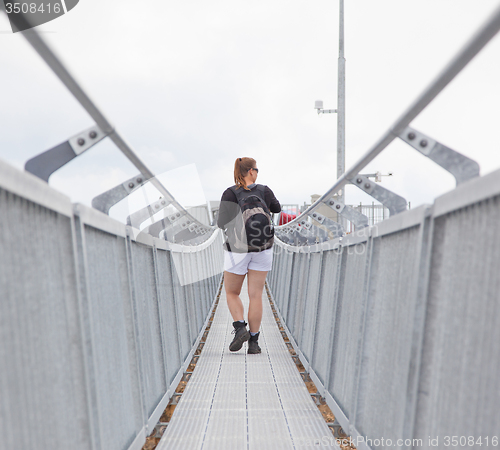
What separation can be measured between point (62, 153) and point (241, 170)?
327cm

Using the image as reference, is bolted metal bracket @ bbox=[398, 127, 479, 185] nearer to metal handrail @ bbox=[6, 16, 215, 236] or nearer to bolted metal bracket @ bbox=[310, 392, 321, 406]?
metal handrail @ bbox=[6, 16, 215, 236]

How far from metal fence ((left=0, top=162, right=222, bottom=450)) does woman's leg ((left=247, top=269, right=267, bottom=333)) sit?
2109mm

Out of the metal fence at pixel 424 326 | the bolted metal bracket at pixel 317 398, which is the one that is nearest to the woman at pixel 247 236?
the bolted metal bracket at pixel 317 398

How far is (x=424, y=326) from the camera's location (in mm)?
1804

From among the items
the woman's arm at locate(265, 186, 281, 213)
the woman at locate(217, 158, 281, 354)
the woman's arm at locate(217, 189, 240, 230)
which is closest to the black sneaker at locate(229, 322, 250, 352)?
the woman at locate(217, 158, 281, 354)

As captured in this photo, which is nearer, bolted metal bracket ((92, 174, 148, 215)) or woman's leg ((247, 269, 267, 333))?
bolted metal bracket ((92, 174, 148, 215))

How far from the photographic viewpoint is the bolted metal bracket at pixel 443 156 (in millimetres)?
1804

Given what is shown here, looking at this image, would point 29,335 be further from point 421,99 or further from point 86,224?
point 421,99

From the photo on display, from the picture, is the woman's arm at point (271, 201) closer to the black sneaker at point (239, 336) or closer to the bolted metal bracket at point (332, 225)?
the bolted metal bracket at point (332, 225)

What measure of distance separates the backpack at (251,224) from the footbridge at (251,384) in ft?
2.99

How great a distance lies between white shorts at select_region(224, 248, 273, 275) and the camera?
517 cm

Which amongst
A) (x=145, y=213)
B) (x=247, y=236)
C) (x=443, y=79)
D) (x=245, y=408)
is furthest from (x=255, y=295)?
(x=443, y=79)

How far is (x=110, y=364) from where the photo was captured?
7.42 feet

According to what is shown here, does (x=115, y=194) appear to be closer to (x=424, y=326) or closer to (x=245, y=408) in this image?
(x=424, y=326)
